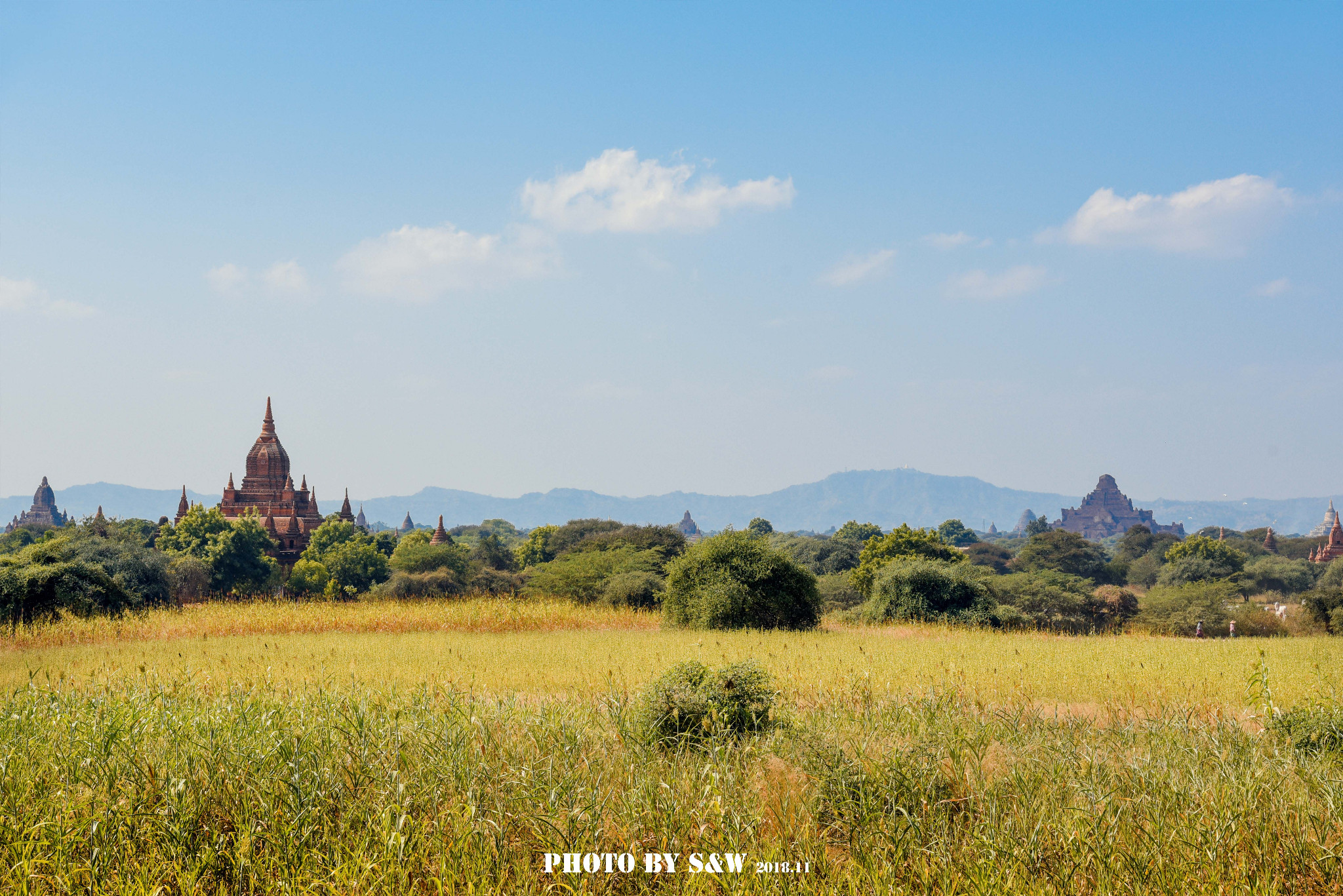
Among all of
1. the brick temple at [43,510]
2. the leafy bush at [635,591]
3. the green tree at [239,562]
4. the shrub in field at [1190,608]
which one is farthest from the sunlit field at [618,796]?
the brick temple at [43,510]

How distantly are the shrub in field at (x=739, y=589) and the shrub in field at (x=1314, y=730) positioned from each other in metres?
15.8

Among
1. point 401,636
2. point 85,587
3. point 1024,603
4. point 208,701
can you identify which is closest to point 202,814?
point 208,701

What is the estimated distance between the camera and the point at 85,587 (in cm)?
2228

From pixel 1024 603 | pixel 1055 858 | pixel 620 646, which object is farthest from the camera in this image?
pixel 1024 603

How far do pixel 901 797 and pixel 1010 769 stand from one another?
3.89ft

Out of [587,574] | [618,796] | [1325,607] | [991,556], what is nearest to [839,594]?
[587,574]

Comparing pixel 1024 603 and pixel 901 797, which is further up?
pixel 901 797

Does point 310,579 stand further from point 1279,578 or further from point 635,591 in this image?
point 1279,578

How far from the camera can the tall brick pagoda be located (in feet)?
249

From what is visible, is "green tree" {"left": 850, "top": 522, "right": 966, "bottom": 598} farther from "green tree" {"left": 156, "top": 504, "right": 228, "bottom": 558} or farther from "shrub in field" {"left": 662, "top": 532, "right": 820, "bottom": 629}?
"green tree" {"left": 156, "top": 504, "right": 228, "bottom": 558}

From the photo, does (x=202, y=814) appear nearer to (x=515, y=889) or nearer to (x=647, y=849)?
(x=515, y=889)

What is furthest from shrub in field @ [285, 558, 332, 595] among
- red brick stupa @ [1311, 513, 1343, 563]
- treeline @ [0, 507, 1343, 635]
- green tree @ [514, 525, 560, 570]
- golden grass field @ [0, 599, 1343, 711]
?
red brick stupa @ [1311, 513, 1343, 563]

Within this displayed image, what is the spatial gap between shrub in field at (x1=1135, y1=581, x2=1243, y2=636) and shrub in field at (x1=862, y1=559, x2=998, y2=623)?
10.8 meters

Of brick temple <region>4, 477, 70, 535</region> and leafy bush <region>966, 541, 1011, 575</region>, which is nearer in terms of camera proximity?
leafy bush <region>966, 541, 1011, 575</region>
